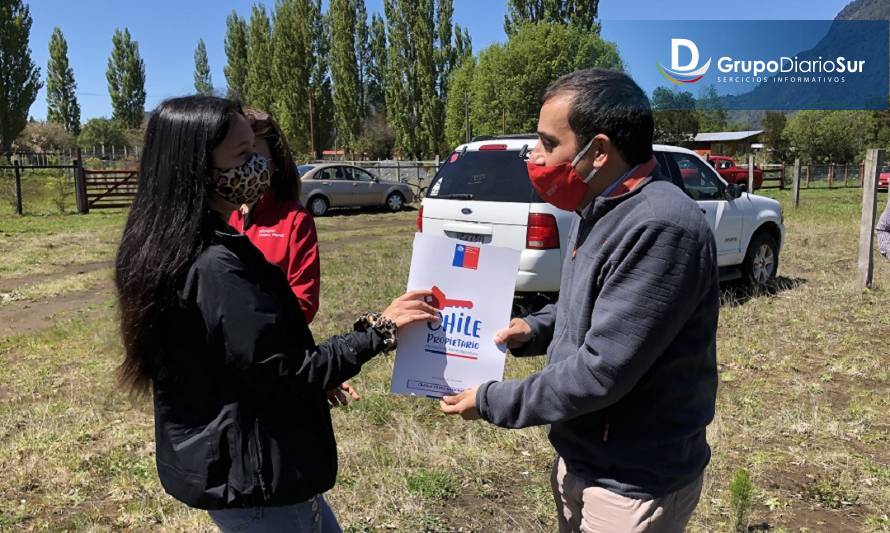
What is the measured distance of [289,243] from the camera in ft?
9.54

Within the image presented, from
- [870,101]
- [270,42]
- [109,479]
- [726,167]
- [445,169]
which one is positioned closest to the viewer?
[109,479]

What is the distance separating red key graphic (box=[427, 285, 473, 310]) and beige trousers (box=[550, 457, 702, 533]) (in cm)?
56

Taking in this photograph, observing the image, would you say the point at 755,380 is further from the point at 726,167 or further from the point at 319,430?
the point at 726,167

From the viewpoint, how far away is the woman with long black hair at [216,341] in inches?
55.6

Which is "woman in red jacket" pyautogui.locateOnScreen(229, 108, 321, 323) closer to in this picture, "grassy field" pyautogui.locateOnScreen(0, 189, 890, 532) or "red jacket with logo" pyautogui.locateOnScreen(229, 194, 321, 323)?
"red jacket with logo" pyautogui.locateOnScreen(229, 194, 321, 323)

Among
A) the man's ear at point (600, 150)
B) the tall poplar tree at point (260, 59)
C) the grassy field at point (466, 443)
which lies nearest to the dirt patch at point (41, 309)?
the grassy field at point (466, 443)

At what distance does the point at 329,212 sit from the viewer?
19.7 m

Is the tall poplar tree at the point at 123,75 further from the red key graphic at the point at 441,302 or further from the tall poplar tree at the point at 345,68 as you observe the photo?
the red key graphic at the point at 441,302

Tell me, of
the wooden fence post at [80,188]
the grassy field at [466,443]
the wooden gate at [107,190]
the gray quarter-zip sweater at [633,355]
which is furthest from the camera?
the wooden gate at [107,190]

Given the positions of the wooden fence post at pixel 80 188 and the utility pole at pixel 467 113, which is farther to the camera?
the utility pole at pixel 467 113

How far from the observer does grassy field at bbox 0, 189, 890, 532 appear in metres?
3.18

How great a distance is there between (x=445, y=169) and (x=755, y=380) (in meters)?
3.70

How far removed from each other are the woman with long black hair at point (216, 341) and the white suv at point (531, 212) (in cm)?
382

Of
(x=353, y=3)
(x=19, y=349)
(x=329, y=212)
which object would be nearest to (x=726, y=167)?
(x=329, y=212)
